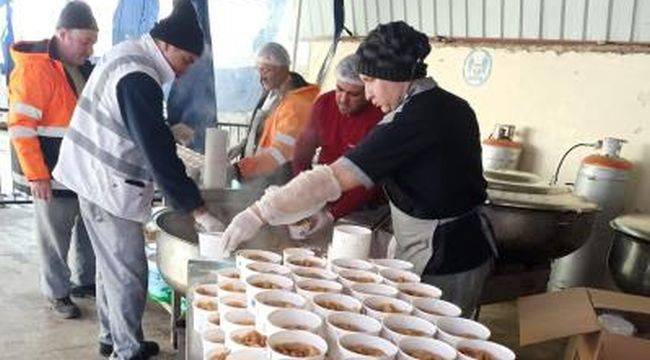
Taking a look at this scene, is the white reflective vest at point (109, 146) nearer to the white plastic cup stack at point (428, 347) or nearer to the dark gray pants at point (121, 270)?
the dark gray pants at point (121, 270)

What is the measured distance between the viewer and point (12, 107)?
133 inches

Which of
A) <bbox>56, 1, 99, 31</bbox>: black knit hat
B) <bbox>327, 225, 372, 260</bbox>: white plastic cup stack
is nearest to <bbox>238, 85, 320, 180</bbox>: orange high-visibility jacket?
<bbox>56, 1, 99, 31</bbox>: black knit hat

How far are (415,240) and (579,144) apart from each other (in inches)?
108

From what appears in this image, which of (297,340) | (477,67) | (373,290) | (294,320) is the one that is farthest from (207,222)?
(477,67)

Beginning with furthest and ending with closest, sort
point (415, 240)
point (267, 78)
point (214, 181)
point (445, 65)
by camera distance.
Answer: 1. point (445, 65)
2. point (267, 78)
3. point (214, 181)
4. point (415, 240)

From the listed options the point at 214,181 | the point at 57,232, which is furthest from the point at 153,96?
the point at 57,232

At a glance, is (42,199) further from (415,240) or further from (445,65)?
(445,65)

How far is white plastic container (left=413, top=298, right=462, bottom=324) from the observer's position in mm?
1495

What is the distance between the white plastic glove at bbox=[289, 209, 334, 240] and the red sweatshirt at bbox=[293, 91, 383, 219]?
72cm

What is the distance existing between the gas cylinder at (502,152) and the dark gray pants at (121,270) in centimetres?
273

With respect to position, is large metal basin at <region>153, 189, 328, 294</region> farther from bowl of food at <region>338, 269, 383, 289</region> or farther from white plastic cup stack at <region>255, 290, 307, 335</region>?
white plastic cup stack at <region>255, 290, 307, 335</region>

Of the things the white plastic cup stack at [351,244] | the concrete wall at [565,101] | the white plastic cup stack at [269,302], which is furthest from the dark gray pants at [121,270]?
the concrete wall at [565,101]

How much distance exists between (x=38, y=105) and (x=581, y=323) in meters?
3.16

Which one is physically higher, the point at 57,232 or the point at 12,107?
the point at 12,107
